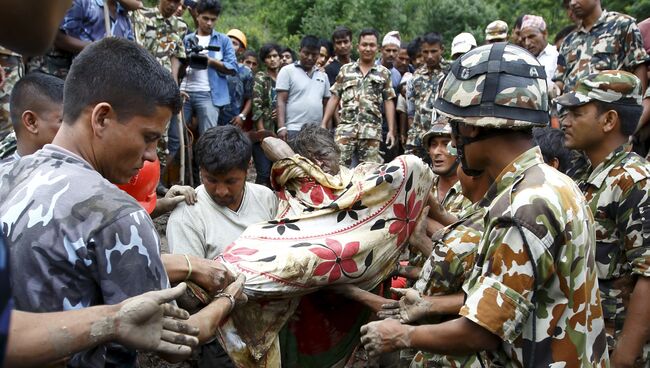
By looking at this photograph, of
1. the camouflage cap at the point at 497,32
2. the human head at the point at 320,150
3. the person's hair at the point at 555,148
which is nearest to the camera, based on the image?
the human head at the point at 320,150

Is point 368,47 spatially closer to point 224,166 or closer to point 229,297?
point 224,166

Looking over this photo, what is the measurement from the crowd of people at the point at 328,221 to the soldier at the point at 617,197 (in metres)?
0.01

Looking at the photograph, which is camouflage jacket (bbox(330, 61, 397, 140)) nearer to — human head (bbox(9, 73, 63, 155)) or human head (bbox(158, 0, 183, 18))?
human head (bbox(158, 0, 183, 18))

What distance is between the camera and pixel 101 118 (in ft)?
6.86

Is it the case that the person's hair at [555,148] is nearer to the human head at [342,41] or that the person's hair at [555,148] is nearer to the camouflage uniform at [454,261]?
the camouflage uniform at [454,261]

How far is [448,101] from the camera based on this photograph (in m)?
2.55

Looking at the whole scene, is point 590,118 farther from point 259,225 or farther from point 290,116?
point 290,116

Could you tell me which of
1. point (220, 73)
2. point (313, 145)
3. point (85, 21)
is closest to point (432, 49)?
point (220, 73)

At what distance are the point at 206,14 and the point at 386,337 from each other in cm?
676

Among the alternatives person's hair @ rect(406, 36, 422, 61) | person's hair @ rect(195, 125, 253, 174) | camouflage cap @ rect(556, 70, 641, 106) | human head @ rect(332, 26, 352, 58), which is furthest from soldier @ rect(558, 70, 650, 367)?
person's hair @ rect(406, 36, 422, 61)

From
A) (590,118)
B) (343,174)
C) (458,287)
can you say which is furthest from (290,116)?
(458,287)

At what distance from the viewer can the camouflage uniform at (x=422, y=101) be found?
29.7 feet

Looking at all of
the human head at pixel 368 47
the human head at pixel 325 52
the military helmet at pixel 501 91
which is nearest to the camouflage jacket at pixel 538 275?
the military helmet at pixel 501 91

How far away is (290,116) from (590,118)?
617 centimetres
